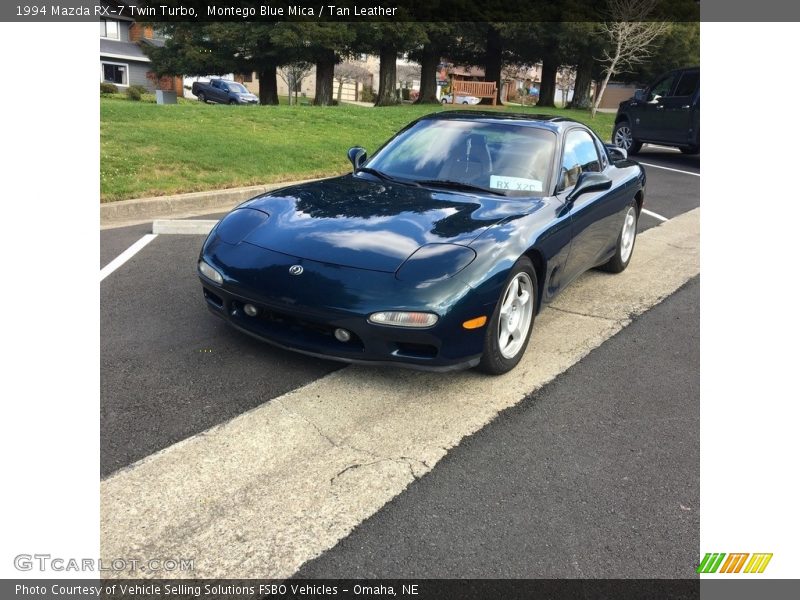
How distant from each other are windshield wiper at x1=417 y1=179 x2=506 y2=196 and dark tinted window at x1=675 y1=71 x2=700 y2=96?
1068 centimetres

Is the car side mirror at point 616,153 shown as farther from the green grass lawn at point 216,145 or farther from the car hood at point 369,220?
the green grass lawn at point 216,145

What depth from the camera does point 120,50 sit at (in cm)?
4450

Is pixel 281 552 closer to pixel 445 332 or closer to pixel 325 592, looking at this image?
pixel 325 592

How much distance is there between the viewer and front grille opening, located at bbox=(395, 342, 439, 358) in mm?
3314

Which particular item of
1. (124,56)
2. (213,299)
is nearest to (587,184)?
(213,299)

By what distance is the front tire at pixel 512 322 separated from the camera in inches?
138

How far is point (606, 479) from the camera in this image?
2.82 meters

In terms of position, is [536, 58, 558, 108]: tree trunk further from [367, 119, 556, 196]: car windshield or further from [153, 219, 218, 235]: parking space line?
[367, 119, 556, 196]: car windshield

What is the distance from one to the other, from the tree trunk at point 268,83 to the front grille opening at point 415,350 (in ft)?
90.3

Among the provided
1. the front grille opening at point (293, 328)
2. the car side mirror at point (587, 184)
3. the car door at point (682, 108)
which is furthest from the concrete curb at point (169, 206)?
the car door at point (682, 108)

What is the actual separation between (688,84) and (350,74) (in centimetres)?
4382

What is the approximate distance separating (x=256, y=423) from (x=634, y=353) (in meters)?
2.43
